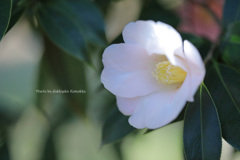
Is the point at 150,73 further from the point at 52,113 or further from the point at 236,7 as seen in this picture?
the point at 52,113

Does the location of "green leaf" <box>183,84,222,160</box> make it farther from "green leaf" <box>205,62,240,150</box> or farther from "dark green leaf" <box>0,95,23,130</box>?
"dark green leaf" <box>0,95,23,130</box>

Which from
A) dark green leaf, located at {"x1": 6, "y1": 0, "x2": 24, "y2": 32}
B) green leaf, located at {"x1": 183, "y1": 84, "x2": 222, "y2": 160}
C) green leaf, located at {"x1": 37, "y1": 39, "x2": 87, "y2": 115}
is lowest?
green leaf, located at {"x1": 37, "y1": 39, "x2": 87, "y2": 115}

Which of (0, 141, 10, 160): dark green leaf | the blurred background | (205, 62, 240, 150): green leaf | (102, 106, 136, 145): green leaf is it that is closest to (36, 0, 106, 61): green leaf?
the blurred background

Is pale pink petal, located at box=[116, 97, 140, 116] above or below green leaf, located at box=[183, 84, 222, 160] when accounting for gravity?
above

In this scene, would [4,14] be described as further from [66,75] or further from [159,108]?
[66,75]

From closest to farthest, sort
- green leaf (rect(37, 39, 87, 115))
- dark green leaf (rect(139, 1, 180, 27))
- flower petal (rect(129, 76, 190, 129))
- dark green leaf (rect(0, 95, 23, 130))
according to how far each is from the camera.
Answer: flower petal (rect(129, 76, 190, 129)) → dark green leaf (rect(139, 1, 180, 27)) → green leaf (rect(37, 39, 87, 115)) → dark green leaf (rect(0, 95, 23, 130))

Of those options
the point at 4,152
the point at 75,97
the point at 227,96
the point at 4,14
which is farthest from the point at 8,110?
the point at 227,96

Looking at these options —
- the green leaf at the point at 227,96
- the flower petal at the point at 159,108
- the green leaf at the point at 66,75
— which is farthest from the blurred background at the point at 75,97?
the flower petal at the point at 159,108
